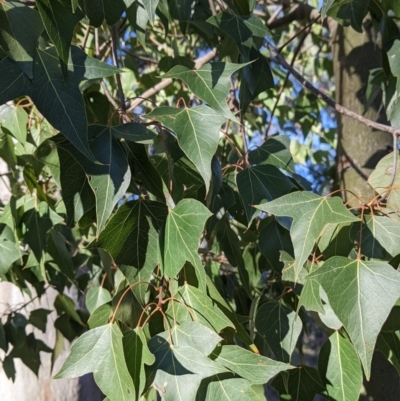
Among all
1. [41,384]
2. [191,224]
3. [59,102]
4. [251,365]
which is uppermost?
[59,102]

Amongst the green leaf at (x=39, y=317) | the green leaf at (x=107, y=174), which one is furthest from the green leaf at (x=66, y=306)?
the green leaf at (x=107, y=174)

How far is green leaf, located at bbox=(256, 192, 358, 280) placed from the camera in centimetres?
52

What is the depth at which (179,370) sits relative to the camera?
0.47m

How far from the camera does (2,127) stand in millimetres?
774

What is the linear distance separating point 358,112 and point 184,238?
0.64 meters

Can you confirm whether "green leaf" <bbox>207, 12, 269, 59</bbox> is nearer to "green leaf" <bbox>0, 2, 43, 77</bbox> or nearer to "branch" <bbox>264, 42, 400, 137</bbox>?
"branch" <bbox>264, 42, 400, 137</bbox>

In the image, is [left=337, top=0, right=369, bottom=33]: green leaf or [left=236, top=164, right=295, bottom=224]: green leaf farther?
[left=337, top=0, right=369, bottom=33]: green leaf

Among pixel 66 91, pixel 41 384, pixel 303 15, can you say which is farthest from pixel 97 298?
pixel 41 384

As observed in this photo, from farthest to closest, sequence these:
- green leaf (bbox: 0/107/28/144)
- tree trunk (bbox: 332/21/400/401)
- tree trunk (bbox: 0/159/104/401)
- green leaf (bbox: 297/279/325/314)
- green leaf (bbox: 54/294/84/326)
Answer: tree trunk (bbox: 0/159/104/401) → green leaf (bbox: 54/294/84/326) → tree trunk (bbox: 332/21/400/401) → green leaf (bbox: 0/107/28/144) → green leaf (bbox: 297/279/325/314)

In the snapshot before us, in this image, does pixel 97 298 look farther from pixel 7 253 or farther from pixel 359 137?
pixel 359 137

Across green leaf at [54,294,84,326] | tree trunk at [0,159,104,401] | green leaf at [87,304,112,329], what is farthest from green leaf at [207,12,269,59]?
tree trunk at [0,159,104,401]

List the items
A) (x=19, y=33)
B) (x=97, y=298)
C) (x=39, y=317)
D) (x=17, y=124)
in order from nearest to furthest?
1. (x=19, y=33)
2. (x=17, y=124)
3. (x=97, y=298)
4. (x=39, y=317)

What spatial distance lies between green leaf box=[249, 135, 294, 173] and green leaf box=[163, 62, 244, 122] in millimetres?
162

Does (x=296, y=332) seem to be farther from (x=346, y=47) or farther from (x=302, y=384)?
(x=346, y=47)
